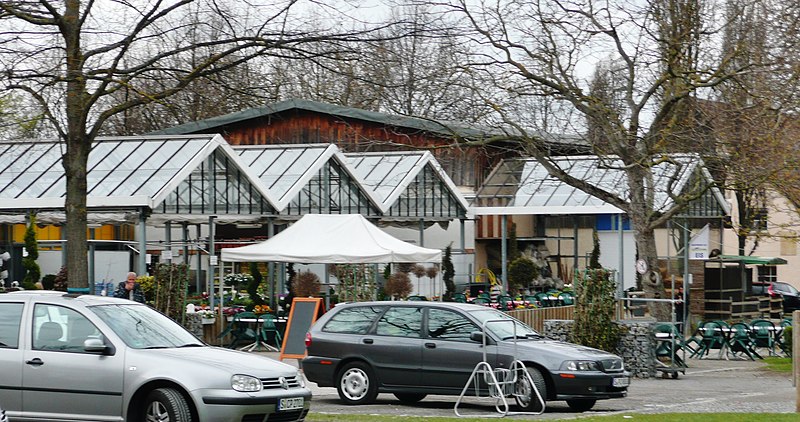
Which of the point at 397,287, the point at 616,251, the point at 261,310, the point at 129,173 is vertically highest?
the point at 129,173

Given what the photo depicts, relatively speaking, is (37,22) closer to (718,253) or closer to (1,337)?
(1,337)

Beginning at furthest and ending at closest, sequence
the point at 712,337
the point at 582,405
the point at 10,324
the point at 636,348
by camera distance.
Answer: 1. the point at 712,337
2. the point at 636,348
3. the point at 582,405
4. the point at 10,324

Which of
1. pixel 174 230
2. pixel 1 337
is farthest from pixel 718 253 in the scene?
pixel 1 337

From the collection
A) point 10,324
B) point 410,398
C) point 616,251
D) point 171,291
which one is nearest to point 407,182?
point 616,251

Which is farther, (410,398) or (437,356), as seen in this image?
(410,398)

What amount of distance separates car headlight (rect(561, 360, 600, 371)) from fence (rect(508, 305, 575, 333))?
877 cm

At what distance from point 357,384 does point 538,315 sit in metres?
10.2

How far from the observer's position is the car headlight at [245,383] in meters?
12.0

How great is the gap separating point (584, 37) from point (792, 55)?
4493 millimetres

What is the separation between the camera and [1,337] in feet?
41.5

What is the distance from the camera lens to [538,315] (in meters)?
26.9

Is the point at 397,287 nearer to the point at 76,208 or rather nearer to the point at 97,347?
the point at 76,208

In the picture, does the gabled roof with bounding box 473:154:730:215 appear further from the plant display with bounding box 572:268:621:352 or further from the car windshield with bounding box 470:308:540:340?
the car windshield with bounding box 470:308:540:340

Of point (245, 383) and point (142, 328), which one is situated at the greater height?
point (142, 328)
